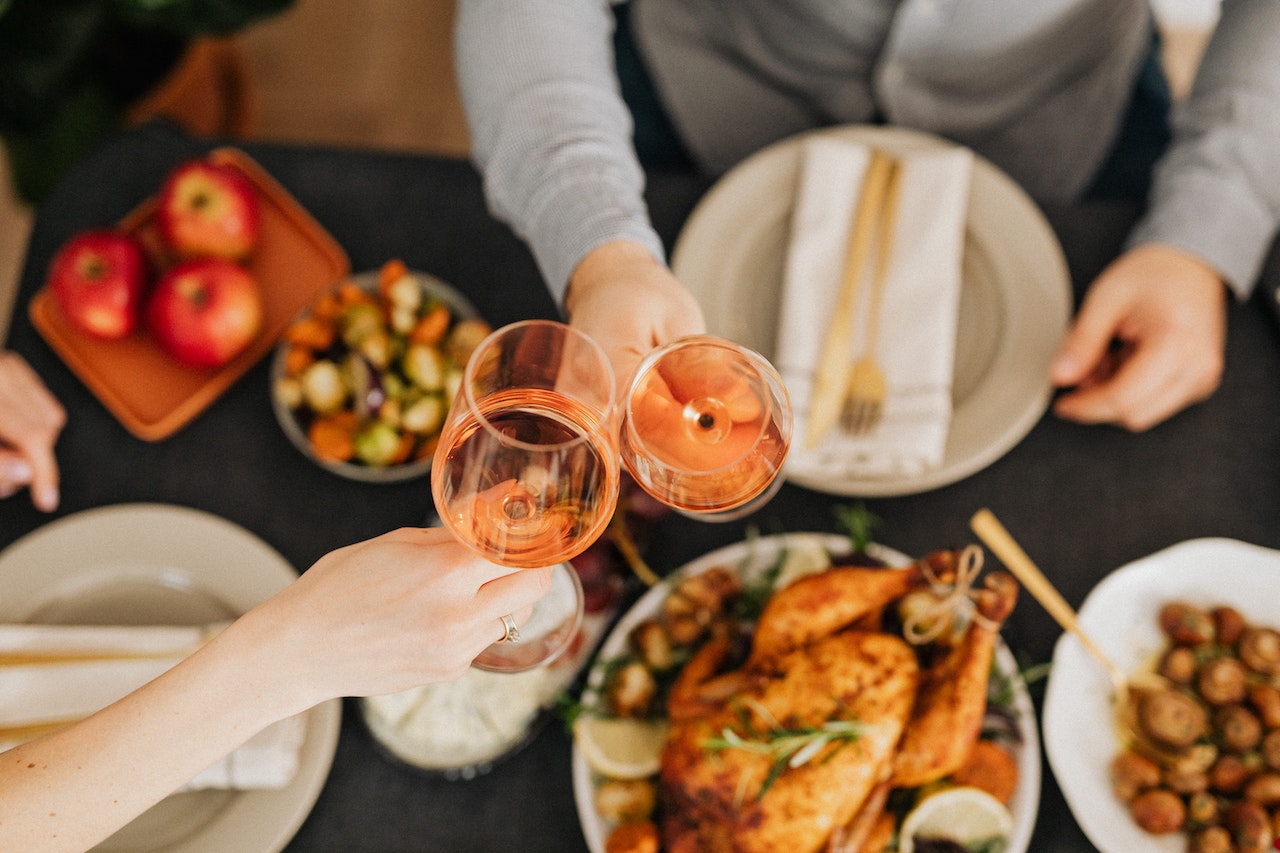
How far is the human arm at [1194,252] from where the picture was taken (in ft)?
3.31

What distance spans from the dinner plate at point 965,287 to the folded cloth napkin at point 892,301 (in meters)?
0.02

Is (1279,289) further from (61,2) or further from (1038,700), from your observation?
(61,2)

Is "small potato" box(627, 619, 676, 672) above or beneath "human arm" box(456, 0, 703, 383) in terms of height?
beneath

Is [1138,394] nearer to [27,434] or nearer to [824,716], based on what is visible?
[824,716]

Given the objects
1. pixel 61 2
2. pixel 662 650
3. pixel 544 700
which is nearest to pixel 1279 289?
pixel 662 650

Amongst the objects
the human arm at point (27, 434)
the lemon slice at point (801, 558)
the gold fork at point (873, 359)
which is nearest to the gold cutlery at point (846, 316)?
the gold fork at point (873, 359)

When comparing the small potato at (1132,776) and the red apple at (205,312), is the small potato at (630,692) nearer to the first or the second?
the small potato at (1132,776)

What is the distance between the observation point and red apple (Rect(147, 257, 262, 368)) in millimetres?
1034

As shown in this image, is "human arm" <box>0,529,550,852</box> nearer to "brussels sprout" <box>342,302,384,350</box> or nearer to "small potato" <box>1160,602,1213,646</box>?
"brussels sprout" <box>342,302,384,350</box>

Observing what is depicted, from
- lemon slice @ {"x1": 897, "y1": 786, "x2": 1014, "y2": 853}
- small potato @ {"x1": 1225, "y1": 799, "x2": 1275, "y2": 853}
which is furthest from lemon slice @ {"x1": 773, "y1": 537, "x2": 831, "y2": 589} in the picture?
small potato @ {"x1": 1225, "y1": 799, "x2": 1275, "y2": 853}

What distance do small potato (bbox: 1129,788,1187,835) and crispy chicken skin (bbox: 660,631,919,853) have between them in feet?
0.82

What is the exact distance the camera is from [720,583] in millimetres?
964

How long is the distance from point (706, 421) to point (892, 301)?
0.48 meters

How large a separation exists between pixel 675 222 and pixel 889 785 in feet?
2.37
